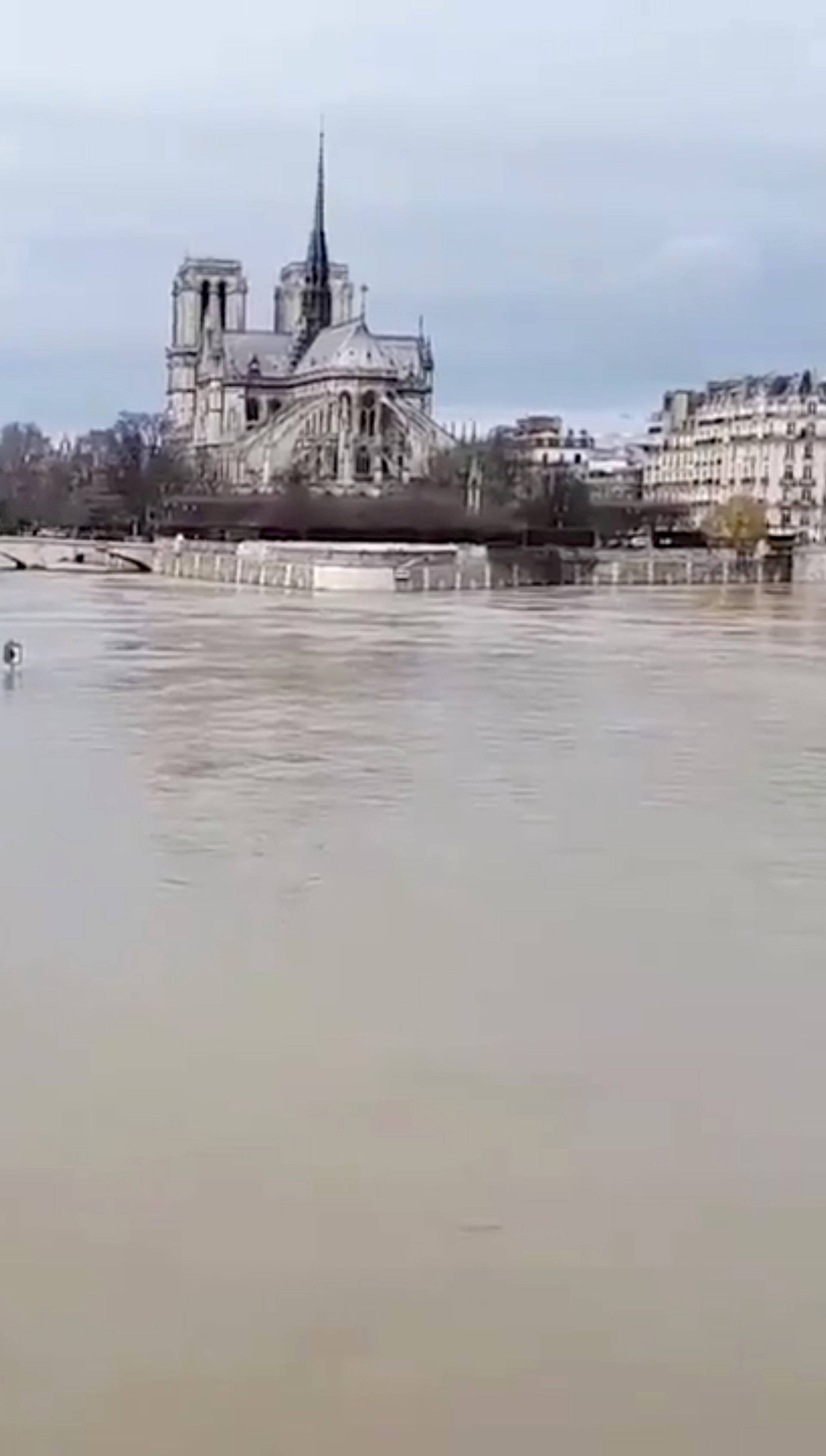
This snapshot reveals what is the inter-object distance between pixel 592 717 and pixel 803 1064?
10.5 m

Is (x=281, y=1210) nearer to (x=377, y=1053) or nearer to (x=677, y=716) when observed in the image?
(x=377, y=1053)

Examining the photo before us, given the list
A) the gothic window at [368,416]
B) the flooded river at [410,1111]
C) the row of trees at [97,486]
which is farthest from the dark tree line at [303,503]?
the flooded river at [410,1111]

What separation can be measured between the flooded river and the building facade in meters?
80.7

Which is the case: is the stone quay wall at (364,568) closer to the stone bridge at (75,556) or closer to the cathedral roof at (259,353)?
the stone bridge at (75,556)

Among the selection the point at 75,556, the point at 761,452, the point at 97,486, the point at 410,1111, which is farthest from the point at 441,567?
the point at 761,452

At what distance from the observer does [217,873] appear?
862 cm

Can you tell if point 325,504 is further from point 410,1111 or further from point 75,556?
point 410,1111

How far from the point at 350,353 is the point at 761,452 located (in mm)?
23374

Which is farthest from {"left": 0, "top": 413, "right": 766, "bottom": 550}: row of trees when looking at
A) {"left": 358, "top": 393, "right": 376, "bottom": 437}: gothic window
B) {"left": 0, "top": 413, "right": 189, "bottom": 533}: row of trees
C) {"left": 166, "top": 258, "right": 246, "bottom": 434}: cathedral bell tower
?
{"left": 166, "top": 258, "right": 246, "bottom": 434}: cathedral bell tower

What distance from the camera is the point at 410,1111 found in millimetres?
5391

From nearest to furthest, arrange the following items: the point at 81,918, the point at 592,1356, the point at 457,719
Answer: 1. the point at 592,1356
2. the point at 81,918
3. the point at 457,719

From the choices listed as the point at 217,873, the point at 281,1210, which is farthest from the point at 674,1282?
the point at 217,873

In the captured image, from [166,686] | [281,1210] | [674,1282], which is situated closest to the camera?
[674,1282]

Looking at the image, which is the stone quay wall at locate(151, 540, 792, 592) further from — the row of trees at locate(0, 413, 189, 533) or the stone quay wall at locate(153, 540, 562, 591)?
the row of trees at locate(0, 413, 189, 533)
